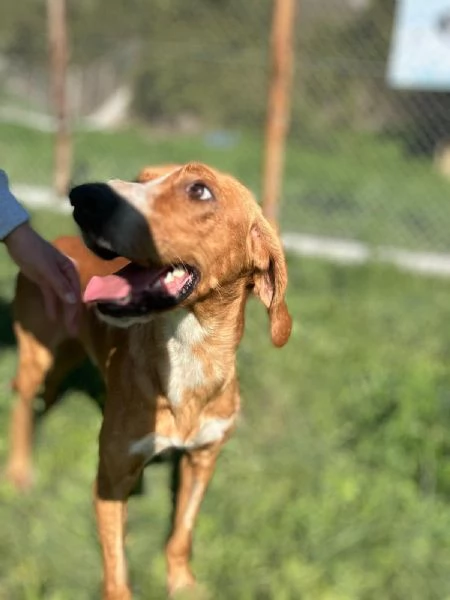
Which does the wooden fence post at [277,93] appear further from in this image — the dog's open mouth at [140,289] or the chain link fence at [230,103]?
the dog's open mouth at [140,289]

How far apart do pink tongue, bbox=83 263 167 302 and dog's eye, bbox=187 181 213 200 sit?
0.27 metres

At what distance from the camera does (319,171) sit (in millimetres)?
13844

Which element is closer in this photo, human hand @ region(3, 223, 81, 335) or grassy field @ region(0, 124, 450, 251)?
human hand @ region(3, 223, 81, 335)

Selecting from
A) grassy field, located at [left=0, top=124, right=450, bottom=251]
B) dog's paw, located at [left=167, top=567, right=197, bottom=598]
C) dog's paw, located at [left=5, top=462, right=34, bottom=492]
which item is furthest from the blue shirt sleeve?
grassy field, located at [left=0, top=124, right=450, bottom=251]

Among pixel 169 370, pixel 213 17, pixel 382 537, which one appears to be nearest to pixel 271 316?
pixel 169 370

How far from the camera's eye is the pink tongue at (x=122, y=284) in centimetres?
231

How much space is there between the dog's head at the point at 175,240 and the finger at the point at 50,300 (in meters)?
0.53

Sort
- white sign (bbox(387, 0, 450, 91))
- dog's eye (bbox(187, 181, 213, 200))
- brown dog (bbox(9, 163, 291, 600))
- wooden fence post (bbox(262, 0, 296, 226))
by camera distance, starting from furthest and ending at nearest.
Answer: white sign (bbox(387, 0, 450, 91)) < wooden fence post (bbox(262, 0, 296, 226)) < dog's eye (bbox(187, 181, 213, 200)) < brown dog (bbox(9, 163, 291, 600))

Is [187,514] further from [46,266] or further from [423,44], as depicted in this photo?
[423,44]

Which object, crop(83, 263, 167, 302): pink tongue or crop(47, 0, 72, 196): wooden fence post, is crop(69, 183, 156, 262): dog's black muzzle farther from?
crop(47, 0, 72, 196): wooden fence post

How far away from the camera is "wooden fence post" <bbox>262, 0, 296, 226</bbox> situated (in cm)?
655

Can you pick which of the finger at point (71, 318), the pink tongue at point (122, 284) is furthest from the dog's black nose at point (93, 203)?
the finger at point (71, 318)

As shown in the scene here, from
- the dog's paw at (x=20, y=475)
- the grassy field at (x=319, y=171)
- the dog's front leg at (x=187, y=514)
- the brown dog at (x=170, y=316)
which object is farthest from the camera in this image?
the grassy field at (x=319, y=171)

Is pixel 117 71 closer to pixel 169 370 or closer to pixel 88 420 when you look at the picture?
pixel 88 420
